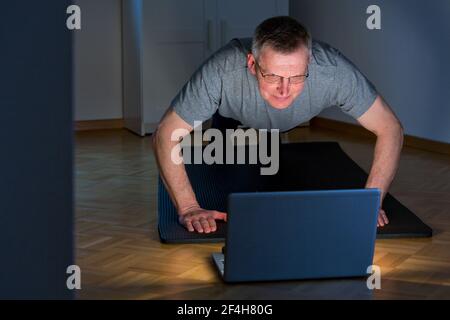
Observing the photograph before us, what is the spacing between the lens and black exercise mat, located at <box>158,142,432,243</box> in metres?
3.46

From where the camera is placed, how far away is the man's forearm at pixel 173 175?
3.26 m

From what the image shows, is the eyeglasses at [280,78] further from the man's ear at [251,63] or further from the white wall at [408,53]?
the white wall at [408,53]

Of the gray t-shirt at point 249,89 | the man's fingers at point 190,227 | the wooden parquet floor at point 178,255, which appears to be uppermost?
the gray t-shirt at point 249,89

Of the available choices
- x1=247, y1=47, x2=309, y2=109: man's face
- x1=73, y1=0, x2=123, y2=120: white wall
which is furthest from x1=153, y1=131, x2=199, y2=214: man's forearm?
x1=73, y1=0, x2=123, y2=120: white wall

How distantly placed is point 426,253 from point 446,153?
257 centimetres

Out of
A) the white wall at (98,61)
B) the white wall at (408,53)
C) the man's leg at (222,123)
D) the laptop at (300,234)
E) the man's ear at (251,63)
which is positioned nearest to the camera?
the laptop at (300,234)

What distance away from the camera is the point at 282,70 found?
2.89 meters

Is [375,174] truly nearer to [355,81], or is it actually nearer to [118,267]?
[355,81]

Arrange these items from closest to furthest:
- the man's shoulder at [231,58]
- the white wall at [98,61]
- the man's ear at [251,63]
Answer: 1. the man's ear at [251,63]
2. the man's shoulder at [231,58]
3. the white wall at [98,61]

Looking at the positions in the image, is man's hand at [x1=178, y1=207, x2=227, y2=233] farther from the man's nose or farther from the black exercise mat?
the man's nose

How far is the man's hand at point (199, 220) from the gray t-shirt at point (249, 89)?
0.40 m

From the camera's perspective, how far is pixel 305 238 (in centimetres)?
282

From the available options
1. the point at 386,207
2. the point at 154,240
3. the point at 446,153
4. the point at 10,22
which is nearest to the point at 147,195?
the point at 154,240

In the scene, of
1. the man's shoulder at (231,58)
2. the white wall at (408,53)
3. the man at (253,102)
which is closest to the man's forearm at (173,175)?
the man at (253,102)
